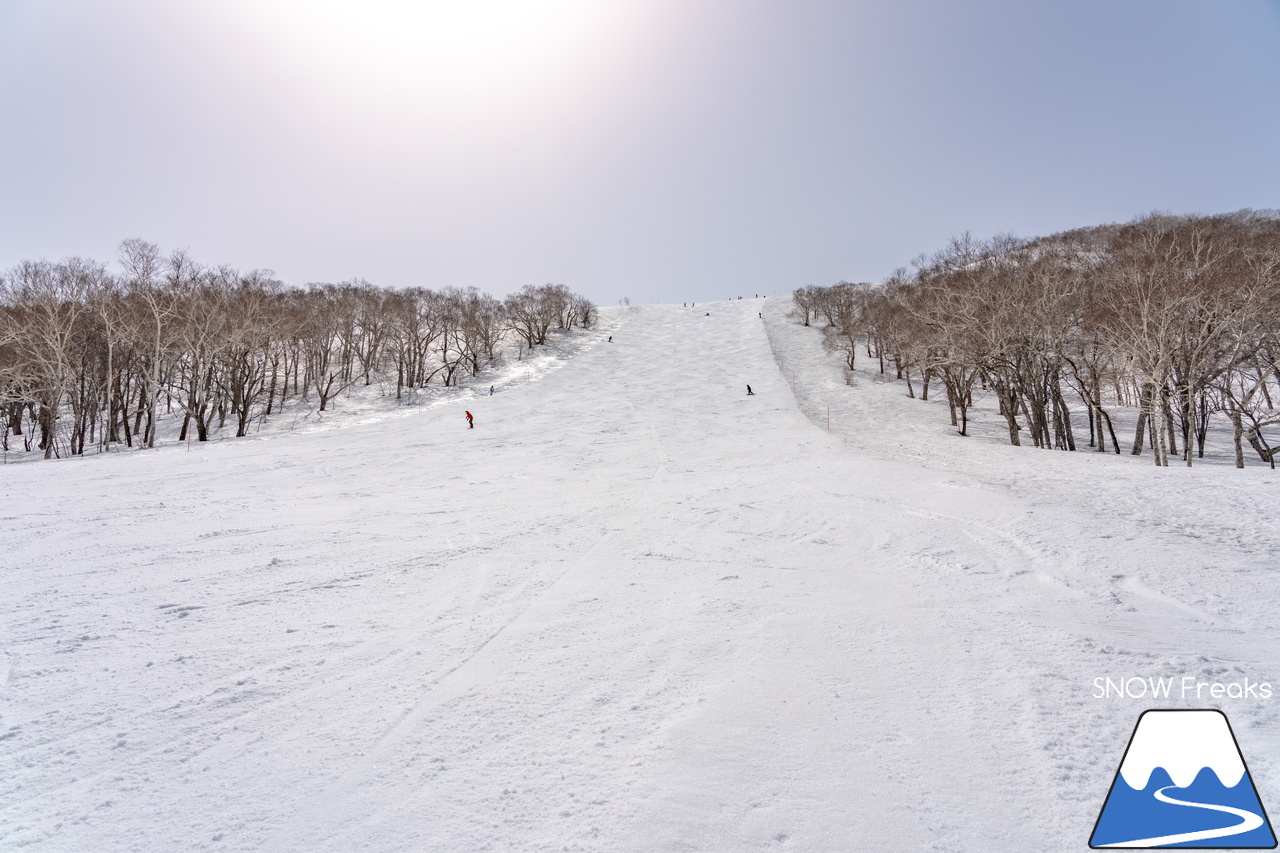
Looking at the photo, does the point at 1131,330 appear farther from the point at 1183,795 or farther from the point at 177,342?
the point at 177,342

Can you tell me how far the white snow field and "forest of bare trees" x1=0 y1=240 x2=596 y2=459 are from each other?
21.9 metres

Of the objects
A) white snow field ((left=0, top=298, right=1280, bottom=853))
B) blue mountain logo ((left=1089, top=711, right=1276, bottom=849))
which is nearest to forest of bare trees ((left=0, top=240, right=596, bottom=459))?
white snow field ((left=0, top=298, right=1280, bottom=853))

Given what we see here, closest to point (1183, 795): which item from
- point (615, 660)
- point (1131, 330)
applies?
point (615, 660)

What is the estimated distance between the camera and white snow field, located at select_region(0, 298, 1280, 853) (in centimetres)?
334

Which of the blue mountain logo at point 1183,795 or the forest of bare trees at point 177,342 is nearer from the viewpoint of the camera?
the blue mountain logo at point 1183,795

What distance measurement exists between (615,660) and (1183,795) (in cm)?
416

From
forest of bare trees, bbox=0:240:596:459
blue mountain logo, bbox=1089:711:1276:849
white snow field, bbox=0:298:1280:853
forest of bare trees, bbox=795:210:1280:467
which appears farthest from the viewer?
forest of bare trees, bbox=0:240:596:459

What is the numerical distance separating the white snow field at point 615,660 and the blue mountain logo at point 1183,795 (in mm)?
119

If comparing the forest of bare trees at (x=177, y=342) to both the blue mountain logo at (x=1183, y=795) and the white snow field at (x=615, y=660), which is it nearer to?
the white snow field at (x=615, y=660)

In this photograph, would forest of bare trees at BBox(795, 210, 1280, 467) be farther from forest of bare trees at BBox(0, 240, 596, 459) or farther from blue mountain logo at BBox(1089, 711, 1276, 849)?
forest of bare trees at BBox(0, 240, 596, 459)

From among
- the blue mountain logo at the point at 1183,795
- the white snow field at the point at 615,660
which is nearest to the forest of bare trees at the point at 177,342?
the white snow field at the point at 615,660

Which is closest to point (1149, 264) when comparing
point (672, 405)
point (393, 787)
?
A: point (672, 405)

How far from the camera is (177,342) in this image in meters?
29.3

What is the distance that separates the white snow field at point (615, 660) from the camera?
3.34 m
